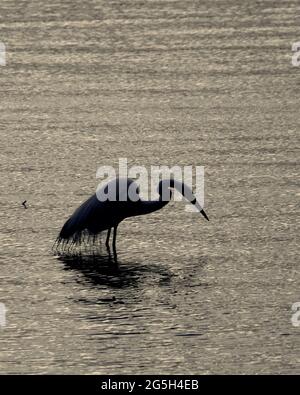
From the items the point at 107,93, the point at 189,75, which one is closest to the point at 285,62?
the point at 189,75

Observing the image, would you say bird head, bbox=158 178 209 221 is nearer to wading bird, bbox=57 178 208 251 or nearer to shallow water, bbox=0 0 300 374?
wading bird, bbox=57 178 208 251

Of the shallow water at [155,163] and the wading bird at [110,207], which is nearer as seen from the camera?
the shallow water at [155,163]

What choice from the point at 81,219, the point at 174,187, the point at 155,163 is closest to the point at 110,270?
the point at 81,219

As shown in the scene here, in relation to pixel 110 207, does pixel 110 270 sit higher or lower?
lower

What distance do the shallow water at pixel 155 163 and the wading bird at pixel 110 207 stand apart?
0.92 feet

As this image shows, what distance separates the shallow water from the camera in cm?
1441

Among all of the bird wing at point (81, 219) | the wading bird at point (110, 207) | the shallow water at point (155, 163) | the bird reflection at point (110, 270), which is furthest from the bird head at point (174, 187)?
the bird reflection at point (110, 270)

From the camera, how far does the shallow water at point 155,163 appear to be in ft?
47.3

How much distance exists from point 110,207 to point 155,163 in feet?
9.86

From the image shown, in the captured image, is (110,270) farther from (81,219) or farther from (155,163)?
(155,163)

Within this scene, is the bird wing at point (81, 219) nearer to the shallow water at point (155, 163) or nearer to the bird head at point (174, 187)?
the shallow water at point (155, 163)

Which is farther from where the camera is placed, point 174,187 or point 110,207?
point 174,187

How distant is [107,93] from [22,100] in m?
1.24

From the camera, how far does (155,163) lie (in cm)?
1994
